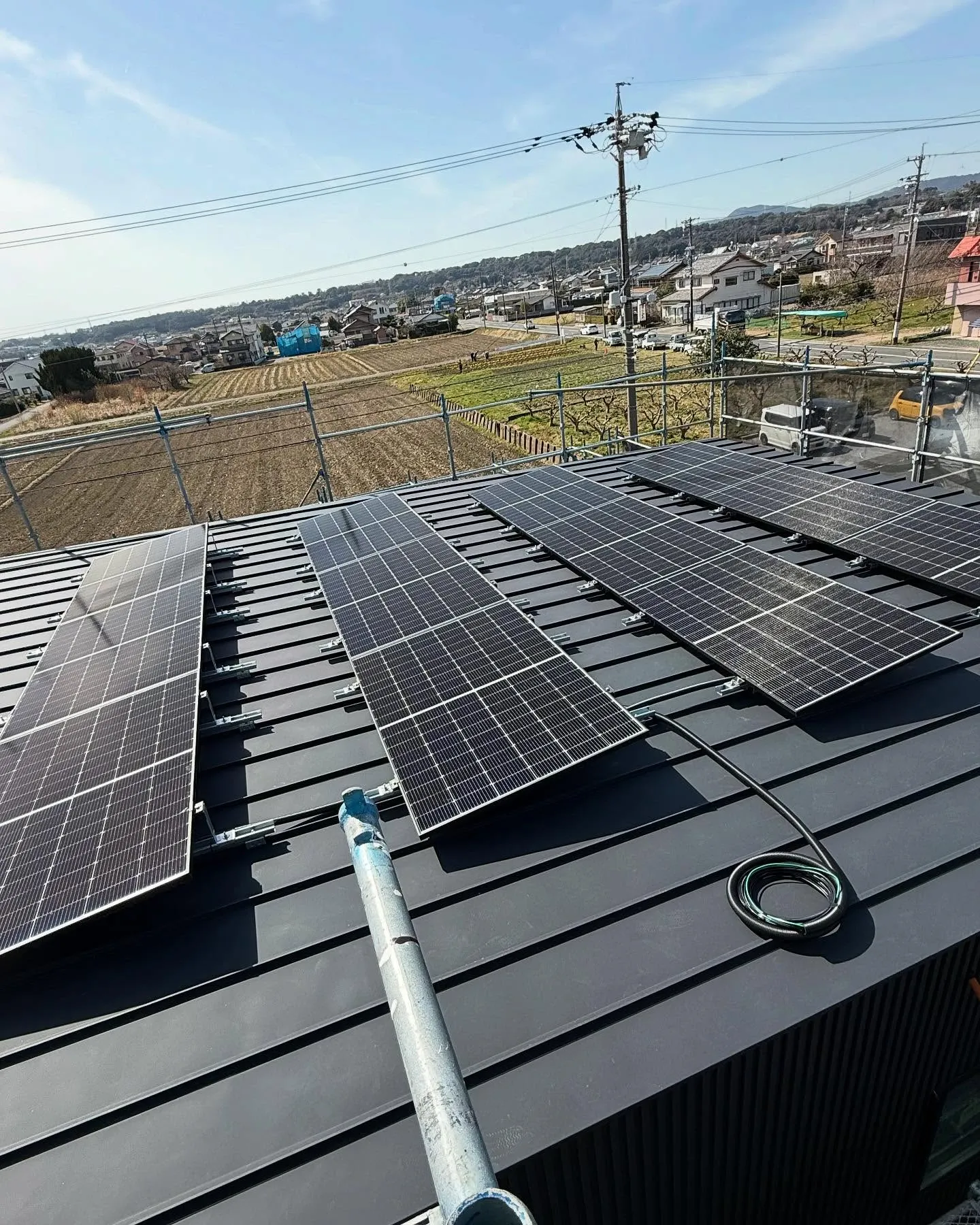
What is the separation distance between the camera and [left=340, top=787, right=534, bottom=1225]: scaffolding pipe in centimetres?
150

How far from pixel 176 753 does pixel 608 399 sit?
1530 inches

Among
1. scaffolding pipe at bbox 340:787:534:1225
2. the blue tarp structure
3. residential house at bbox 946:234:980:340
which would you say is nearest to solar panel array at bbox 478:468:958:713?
scaffolding pipe at bbox 340:787:534:1225

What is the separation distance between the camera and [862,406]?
1620 centimetres

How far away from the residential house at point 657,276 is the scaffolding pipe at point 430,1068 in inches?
4074

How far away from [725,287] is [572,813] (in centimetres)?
8859

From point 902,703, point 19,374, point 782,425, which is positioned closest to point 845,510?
point 902,703

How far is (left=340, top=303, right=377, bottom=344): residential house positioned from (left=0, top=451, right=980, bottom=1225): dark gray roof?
121 meters

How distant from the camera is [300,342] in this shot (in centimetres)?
Answer: 11181

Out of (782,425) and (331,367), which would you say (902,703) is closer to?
(782,425)

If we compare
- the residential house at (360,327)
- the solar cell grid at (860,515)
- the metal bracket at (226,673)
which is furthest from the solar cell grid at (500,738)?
the residential house at (360,327)

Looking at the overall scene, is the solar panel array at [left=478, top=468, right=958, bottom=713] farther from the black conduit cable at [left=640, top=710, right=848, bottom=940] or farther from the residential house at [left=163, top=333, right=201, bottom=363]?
the residential house at [left=163, top=333, right=201, bottom=363]

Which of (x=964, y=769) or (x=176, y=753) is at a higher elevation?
(x=176, y=753)

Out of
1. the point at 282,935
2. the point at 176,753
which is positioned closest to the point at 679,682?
the point at 282,935

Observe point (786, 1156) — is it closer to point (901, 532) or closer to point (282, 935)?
point (282, 935)
